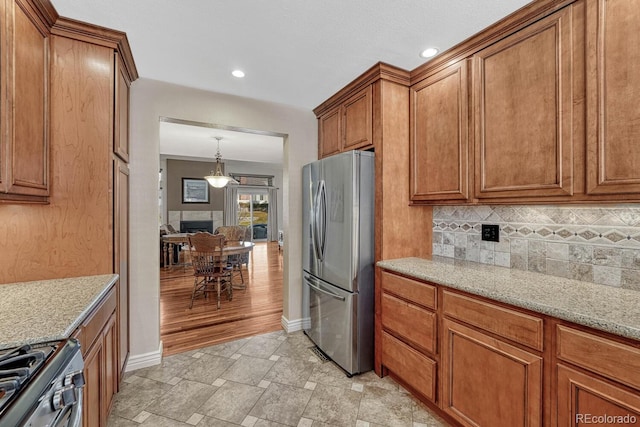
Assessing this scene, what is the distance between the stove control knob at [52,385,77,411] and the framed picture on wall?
304 inches

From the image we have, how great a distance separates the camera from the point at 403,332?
6.46ft

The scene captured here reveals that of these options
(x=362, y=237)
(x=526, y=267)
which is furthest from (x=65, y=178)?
(x=526, y=267)

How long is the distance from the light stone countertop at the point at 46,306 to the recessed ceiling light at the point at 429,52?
2478mm

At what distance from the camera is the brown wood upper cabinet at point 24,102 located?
4.19ft

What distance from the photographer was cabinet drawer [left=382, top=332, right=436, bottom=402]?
69.7 inches

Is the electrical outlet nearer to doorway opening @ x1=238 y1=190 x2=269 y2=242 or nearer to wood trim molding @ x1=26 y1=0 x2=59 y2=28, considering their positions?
wood trim molding @ x1=26 y1=0 x2=59 y2=28

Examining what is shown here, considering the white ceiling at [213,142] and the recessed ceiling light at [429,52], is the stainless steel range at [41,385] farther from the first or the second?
the white ceiling at [213,142]

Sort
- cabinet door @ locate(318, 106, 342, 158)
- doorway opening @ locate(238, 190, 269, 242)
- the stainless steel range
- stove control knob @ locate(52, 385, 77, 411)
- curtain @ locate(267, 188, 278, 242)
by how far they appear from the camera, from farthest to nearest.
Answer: curtain @ locate(267, 188, 278, 242)
doorway opening @ locate(238, 190, 269, 242)
cabinet door @ locate(318, 106, 342, 158)
stove control knob @ locate(52, 385, 77, 411)
the stainless steel range

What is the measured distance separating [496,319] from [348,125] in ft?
6.21

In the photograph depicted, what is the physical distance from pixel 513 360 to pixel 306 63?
88.8 inches

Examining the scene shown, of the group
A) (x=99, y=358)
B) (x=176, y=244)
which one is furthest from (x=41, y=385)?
(x=176, y=244)

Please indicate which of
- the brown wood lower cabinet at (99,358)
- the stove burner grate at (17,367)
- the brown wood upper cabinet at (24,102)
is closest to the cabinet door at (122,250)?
the brown wood lower cabinet at (99,358)

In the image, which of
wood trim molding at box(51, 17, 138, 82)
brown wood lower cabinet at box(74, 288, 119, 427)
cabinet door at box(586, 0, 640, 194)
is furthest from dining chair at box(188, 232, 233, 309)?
cabinet door at box(586, 0, 640, 194)

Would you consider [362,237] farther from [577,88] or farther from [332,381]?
[577,88]
